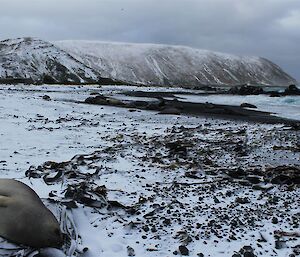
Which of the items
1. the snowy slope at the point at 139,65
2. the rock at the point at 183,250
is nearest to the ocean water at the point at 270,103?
the rock at the point at 183,250

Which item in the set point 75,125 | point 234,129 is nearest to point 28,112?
point 75,125

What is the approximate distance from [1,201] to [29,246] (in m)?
0.70

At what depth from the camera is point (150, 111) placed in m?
24.0

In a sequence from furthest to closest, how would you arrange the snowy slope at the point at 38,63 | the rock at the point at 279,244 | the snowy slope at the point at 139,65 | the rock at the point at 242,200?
the snowy slope at the point at 139,65 → the snowy slope at the point at 38,63 → the rock at the point at 242,200 → the rock at the point at 279,244

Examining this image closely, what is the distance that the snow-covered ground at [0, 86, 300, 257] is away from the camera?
6.00 meters

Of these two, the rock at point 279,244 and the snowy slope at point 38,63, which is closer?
the rock at point 279,244

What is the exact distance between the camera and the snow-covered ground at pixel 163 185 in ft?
19.7

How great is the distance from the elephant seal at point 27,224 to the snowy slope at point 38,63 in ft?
262

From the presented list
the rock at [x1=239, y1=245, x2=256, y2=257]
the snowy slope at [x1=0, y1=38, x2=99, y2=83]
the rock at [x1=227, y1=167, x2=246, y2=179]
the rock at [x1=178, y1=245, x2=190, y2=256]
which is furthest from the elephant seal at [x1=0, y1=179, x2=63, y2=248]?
the snowy slope at [x1=0, y1=38, x2=99, y2=83]

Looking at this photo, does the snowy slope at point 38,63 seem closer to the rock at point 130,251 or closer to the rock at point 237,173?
the rock at point 237,173

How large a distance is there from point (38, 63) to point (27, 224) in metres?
91.8

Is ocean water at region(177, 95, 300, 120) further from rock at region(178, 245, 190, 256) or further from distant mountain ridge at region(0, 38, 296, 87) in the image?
distant mountain ridge at region(0, 38, 296, 87)

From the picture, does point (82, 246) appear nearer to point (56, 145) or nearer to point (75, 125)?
point (56, 145)

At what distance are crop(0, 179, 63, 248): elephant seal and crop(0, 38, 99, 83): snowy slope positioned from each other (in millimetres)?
79880
